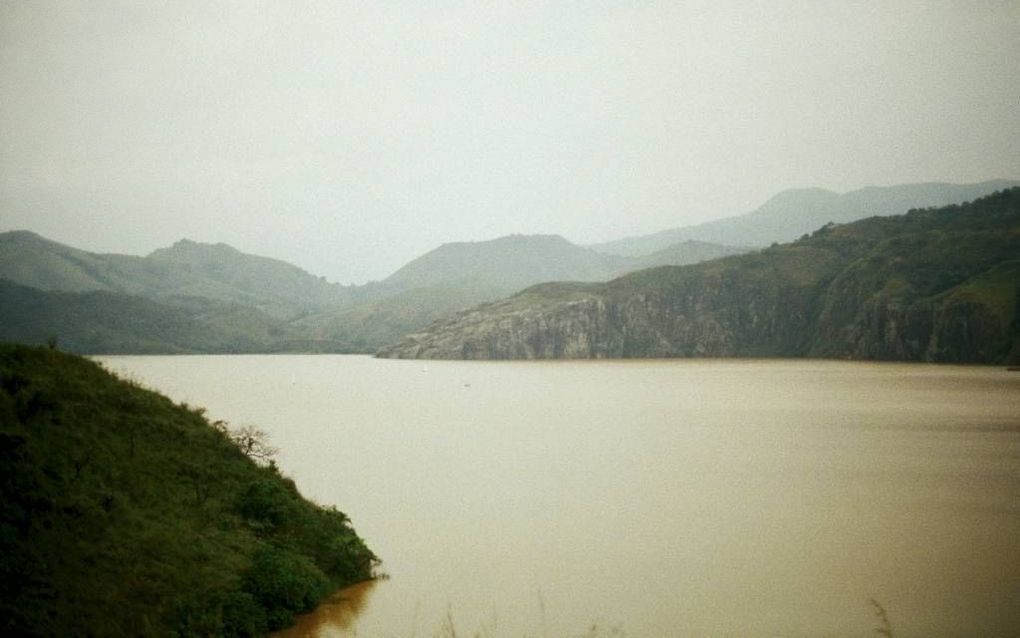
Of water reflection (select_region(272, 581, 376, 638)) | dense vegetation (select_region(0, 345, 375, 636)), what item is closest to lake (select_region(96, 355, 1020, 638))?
water reflection (select_region(272, 581, 376, 638))

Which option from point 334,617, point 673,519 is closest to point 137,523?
point 334,617

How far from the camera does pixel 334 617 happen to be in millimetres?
18578

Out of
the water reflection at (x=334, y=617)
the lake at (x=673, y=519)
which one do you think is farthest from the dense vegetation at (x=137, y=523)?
the lake at (x=673, y=519)

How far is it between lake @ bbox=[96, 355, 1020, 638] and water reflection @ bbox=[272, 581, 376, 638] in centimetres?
7

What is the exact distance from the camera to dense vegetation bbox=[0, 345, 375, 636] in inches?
570

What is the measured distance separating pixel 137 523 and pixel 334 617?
5.35 metres

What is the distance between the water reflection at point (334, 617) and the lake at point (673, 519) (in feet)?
0.24

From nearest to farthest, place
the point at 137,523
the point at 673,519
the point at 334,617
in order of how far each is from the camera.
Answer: the point at 137,523 → the point at 334,617 → the point at 673,519

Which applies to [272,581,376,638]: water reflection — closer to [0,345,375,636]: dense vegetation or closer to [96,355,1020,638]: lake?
[96,355,1020,638]: lake

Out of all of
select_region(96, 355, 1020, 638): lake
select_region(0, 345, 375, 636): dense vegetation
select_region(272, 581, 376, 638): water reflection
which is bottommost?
select_region(272, 581, 376, 638): water reflection

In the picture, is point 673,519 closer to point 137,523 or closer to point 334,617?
point 334,617

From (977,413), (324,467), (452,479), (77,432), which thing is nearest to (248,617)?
(77,432)

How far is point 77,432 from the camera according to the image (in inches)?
739

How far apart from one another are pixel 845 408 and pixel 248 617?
67.4m
